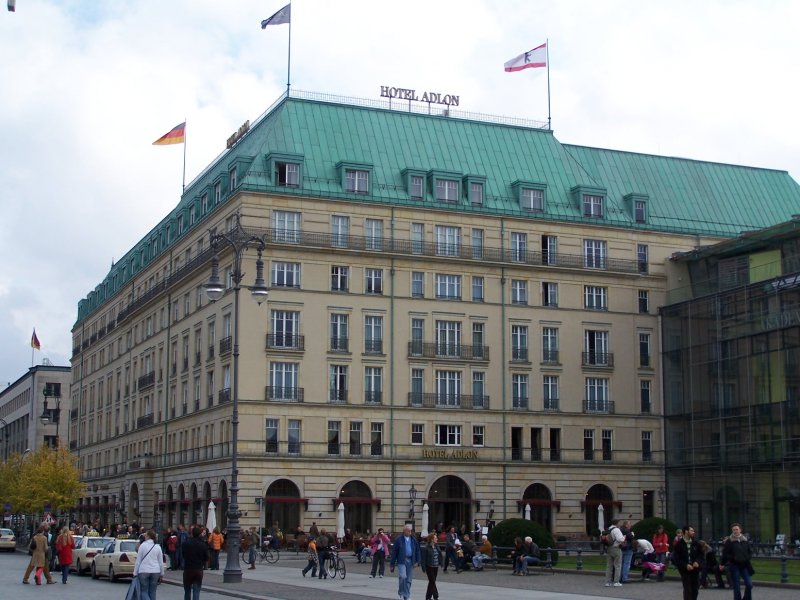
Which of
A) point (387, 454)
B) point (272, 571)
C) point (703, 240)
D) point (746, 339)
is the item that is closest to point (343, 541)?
point (387, 454)

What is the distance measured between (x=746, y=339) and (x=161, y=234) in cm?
4655

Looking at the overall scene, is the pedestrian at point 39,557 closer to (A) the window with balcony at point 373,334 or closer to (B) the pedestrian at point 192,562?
(B) the pedestrian at point 192,562

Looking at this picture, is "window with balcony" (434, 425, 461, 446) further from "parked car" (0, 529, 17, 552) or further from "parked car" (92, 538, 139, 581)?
"parked car" (92, 538, 139, 581)

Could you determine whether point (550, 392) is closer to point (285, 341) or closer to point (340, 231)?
point (340, 231)

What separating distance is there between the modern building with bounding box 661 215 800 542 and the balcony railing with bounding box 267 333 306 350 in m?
23.9

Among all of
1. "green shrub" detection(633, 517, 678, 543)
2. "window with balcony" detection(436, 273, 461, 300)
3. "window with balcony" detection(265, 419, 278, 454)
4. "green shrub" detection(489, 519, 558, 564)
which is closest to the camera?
"green shrub" detection(489, 519, 558, 564)

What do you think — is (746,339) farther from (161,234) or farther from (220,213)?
(161,234)

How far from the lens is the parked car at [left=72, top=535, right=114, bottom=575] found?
159 ft

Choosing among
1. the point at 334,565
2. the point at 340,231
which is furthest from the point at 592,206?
the point at 334,565

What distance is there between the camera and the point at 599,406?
265 feet

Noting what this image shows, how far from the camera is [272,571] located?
5144cm

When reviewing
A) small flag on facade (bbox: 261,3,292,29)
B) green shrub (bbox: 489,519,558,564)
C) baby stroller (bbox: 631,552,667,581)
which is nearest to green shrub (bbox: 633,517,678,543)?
green shrub (bbox: 489,519,558,564)

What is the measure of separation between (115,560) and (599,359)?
145 ft

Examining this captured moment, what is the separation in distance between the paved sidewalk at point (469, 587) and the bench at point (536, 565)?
1.81 ft
